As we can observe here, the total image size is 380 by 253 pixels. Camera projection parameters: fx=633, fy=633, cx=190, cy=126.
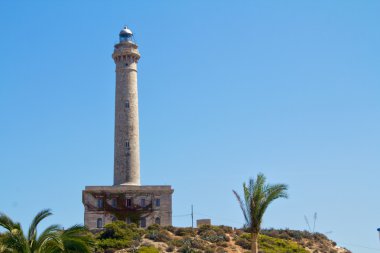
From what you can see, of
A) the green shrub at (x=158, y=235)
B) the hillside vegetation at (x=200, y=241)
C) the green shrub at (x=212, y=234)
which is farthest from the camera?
the green shrub at (x=212, y=234)

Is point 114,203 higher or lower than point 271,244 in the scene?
higher

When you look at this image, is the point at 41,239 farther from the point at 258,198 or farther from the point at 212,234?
the point at 212,234

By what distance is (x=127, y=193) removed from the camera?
6038cm

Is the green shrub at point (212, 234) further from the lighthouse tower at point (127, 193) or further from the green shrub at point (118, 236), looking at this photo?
the lighthouse tower at point (127, 193)

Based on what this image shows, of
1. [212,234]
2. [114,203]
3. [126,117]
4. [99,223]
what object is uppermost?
[126,117]

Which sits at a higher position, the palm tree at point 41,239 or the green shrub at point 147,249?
the green shrub at point 147,249

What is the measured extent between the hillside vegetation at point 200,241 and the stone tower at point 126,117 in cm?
856

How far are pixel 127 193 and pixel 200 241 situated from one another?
13.0 meters

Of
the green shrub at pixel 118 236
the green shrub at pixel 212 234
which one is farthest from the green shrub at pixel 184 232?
the green shrub at pixel 118 236

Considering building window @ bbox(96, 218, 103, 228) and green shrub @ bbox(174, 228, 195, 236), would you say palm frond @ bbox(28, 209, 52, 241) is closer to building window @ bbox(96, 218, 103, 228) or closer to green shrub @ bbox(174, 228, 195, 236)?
green shrub @ bbox(174, 228, 195, 236)

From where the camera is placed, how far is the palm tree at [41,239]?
2345 centimetres

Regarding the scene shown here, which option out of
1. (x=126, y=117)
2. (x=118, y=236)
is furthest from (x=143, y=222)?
(x=118, y=236)

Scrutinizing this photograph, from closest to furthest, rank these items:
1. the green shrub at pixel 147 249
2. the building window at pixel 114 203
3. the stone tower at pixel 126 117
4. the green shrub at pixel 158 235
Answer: the green shrub at pixel 147 249, the green shrub at pixel 158 235, the building window at pixel 114 203, the stone tower at pixel 126 117

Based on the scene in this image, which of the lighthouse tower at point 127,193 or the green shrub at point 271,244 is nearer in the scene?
the green shrub at point 271,244
